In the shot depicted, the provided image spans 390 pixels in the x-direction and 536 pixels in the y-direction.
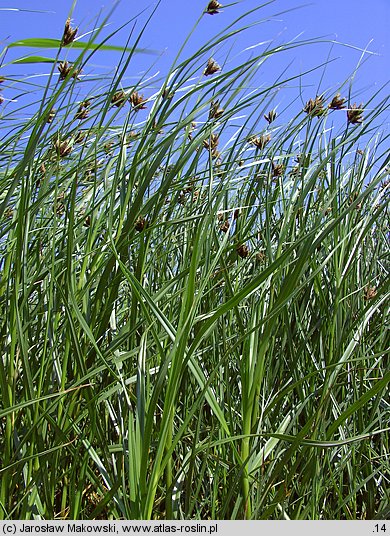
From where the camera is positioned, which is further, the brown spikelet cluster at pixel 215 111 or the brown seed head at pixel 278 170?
the brown seed head at pixel 278 170

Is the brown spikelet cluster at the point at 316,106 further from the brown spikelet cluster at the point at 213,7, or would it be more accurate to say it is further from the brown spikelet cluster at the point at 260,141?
the brown spikelet cluster at the point at 213,7

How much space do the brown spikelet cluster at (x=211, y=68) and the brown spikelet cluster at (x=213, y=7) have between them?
16 centimetres

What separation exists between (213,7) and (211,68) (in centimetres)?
18

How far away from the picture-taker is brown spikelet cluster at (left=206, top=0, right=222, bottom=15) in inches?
49.8

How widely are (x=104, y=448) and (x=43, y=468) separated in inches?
4.2

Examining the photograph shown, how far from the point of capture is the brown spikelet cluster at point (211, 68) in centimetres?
144

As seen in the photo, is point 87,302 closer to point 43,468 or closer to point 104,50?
point 43,468

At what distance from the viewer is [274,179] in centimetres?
190

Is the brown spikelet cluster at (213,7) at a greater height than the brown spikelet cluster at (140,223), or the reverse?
the brown spikelet cluster at (213,7)

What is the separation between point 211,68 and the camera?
1445mm

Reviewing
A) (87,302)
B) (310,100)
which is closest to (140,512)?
(87,302)

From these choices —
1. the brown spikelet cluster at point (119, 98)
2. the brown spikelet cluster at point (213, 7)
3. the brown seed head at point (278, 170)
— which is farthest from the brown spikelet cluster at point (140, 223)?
the brown seed head at point (278, 170)

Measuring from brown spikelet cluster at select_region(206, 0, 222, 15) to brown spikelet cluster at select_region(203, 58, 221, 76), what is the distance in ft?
0.53

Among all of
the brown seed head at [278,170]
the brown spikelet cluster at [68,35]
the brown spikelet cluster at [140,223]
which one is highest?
the brown spikelet cluster at [68,35]
